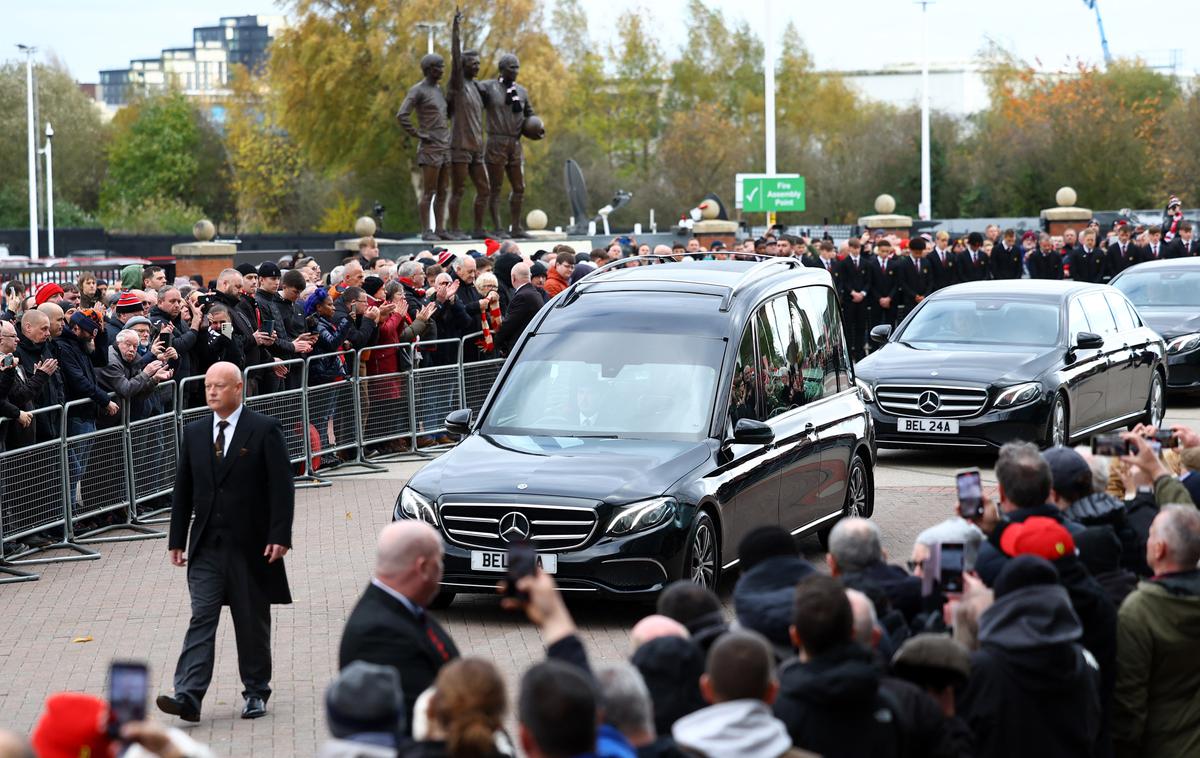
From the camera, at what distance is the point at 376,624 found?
5516 millimetres

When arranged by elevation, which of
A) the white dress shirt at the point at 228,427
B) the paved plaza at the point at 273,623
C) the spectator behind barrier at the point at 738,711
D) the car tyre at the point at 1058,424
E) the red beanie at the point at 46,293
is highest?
the red beanie at the point at 46,293

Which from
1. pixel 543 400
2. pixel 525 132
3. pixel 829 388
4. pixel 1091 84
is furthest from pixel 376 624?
pixel 1091 84

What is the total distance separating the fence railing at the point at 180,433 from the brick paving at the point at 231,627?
1.41 feet

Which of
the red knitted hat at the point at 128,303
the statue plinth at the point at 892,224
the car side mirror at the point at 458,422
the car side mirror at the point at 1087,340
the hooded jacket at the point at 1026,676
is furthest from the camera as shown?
the statue plinth at the point at 892,224

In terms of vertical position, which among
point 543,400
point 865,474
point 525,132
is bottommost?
point 865,474

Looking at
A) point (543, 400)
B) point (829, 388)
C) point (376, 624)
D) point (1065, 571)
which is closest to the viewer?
point (376, 624)

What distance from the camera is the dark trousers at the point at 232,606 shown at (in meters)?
8.64

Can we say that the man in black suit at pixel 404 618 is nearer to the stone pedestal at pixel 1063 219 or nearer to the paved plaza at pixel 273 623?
the paved plaza at pixel 273 623

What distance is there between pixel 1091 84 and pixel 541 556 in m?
66.0

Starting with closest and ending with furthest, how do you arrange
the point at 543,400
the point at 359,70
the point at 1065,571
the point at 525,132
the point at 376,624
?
1. the point at 376,624
2. the point at 1065,571
3. the point at 543,400
4. the point at 525,132
5. the point at 359,70

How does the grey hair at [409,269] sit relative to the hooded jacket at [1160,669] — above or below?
above

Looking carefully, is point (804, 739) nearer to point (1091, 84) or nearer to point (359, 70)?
point (359, 70)

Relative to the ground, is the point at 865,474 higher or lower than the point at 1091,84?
lower

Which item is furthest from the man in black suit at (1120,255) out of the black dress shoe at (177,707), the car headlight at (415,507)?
the black dress shoe at (177,707)
